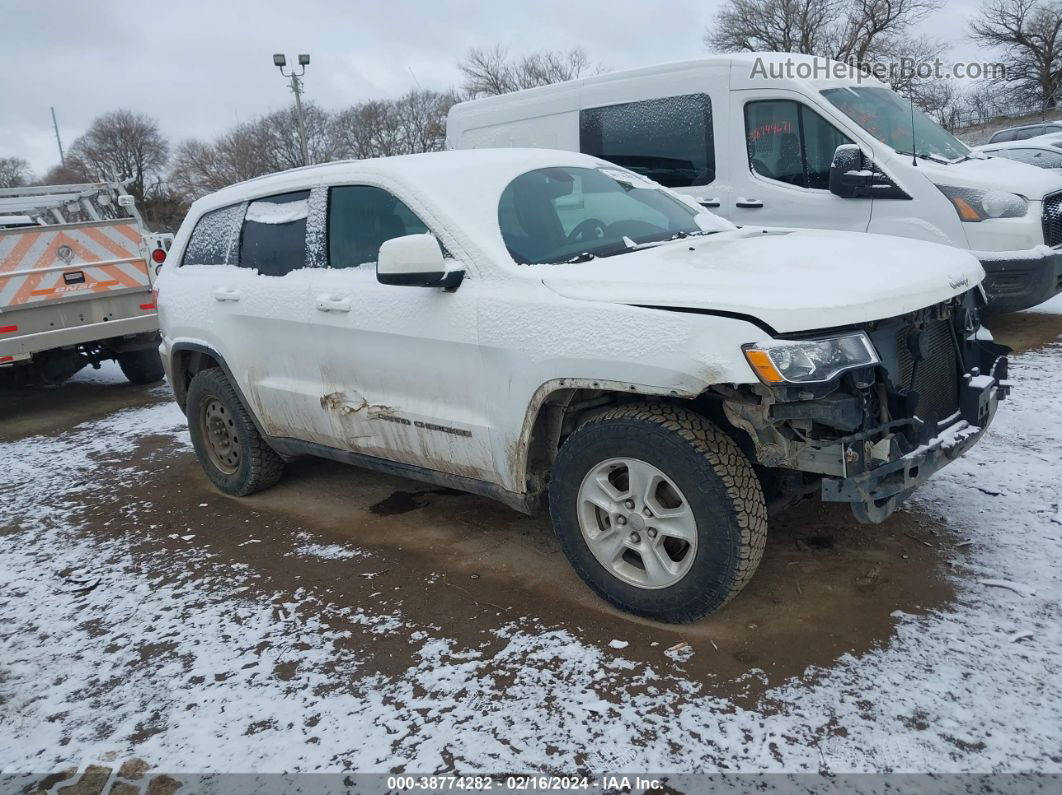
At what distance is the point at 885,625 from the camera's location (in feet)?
9.66

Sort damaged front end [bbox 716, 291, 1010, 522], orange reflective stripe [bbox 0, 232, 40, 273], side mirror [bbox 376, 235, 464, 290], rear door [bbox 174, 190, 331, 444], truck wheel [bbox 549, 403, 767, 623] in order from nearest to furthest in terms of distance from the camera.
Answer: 1. damaged front end [bbox 716, 291, 1010, 522]
2. truck wheel [bbox 549, 403, 767, 623]
3. side mirror [bbox 376, 235, 464, 290]
4. rear door [bbox 174, 190, 331, 444]
5. orange reflective stripe [bbox 0, 232, 40, 273]

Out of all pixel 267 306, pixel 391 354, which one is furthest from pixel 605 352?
pixel 267 306

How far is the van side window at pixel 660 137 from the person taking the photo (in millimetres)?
6844

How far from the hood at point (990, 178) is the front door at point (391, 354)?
4.38 meters

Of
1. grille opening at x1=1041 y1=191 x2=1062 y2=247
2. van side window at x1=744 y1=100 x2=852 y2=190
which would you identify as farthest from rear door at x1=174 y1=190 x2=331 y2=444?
grille opening at x1=1041 y1=191 x2=1062 y2=247

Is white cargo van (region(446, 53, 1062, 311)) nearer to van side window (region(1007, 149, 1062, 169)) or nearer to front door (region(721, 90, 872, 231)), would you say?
front door (region(721, 90, 872, 231))

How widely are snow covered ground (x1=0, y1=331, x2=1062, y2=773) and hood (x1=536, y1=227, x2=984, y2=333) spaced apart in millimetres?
1137

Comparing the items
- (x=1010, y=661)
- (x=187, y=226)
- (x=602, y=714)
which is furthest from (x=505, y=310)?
(x=187, y=226)

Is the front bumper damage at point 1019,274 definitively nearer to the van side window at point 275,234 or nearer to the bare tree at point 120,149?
the van side window at point 275,234

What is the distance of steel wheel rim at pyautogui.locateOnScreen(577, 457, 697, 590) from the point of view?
9.59 ft

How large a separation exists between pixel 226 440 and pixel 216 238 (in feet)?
3.95

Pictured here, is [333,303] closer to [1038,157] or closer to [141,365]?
[141,365]

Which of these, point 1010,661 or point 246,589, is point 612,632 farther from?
point 246,589

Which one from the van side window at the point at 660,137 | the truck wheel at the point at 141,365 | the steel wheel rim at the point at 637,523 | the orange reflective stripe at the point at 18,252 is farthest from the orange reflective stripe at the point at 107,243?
the steel wheel rim at the point at 637,523
